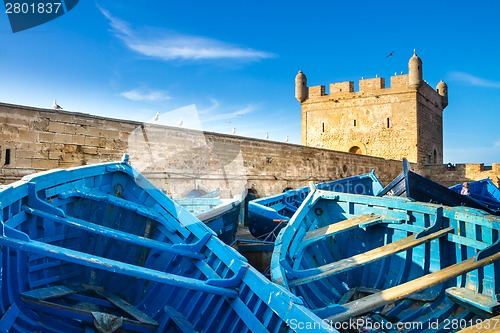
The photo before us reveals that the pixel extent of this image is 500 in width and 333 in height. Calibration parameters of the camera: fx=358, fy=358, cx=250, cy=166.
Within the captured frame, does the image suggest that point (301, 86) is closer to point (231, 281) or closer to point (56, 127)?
point (56, 127)

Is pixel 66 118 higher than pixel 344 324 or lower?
higher

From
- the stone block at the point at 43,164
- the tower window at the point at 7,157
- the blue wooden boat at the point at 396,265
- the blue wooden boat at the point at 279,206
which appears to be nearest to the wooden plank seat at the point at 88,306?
the blue wooden boat at the point at 396,265

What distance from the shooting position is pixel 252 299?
2.99m

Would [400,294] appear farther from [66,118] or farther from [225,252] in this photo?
[66,118]

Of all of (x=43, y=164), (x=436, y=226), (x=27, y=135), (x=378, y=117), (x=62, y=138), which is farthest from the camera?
(x=378, y=117)

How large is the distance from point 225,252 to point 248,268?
1.51ft

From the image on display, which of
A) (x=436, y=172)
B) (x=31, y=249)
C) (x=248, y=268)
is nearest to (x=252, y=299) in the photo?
(x=248, y=268)

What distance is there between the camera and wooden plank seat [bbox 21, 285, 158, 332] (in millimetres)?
3023

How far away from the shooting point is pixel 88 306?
3383 millimetres

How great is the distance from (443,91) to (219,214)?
2847 cm

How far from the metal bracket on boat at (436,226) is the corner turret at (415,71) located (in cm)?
2067

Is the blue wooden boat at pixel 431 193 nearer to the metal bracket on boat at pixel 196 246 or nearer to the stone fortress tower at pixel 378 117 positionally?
the metal bracket on boat at pixel 196 246

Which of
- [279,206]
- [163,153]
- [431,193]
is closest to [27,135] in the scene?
[163,153]

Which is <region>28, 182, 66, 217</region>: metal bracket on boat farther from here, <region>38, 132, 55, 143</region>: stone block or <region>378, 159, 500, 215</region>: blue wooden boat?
<region>378, 159, 500, 215</region>: blue wooden boat
